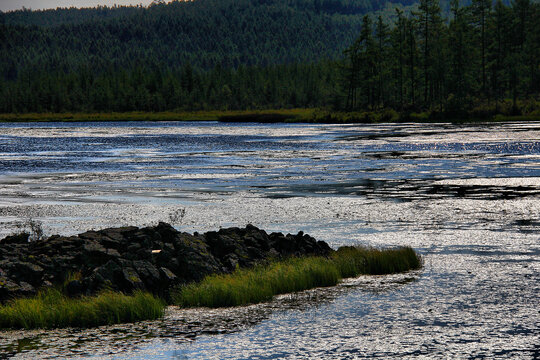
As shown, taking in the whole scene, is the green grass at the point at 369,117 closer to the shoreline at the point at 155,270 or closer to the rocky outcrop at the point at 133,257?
the shoreline at the point at 155,270

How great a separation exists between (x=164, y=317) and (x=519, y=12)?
155 meters

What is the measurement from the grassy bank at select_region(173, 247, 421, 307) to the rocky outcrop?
0.67 meters

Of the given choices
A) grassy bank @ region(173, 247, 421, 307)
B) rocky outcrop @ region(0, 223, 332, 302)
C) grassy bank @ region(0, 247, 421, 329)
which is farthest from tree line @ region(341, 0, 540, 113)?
rocky outcrop @ region(0, 223, 332, 302)

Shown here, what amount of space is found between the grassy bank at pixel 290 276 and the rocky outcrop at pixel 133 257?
0.67 metres

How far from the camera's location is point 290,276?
17453 mm

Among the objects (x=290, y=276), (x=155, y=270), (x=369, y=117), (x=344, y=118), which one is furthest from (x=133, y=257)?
(x=344, y=118)

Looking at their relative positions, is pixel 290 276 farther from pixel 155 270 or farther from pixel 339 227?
pixel 339 227

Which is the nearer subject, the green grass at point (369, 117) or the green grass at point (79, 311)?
the green grass at point (79, 311)

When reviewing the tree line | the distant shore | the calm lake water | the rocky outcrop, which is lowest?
the calm lake water

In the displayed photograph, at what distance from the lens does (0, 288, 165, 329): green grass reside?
46.9 feet

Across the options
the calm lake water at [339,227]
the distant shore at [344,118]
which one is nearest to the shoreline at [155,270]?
the calm lake water at [339,227]

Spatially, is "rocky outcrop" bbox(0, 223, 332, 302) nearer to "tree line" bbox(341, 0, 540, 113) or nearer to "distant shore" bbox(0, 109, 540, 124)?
"distant shore" bbox(0, 109, 540, 124)

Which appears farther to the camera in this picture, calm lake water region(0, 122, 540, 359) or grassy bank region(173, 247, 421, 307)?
grassy bank region(173, 247, 421, 307)

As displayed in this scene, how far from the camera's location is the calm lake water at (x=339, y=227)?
41.6 feet
